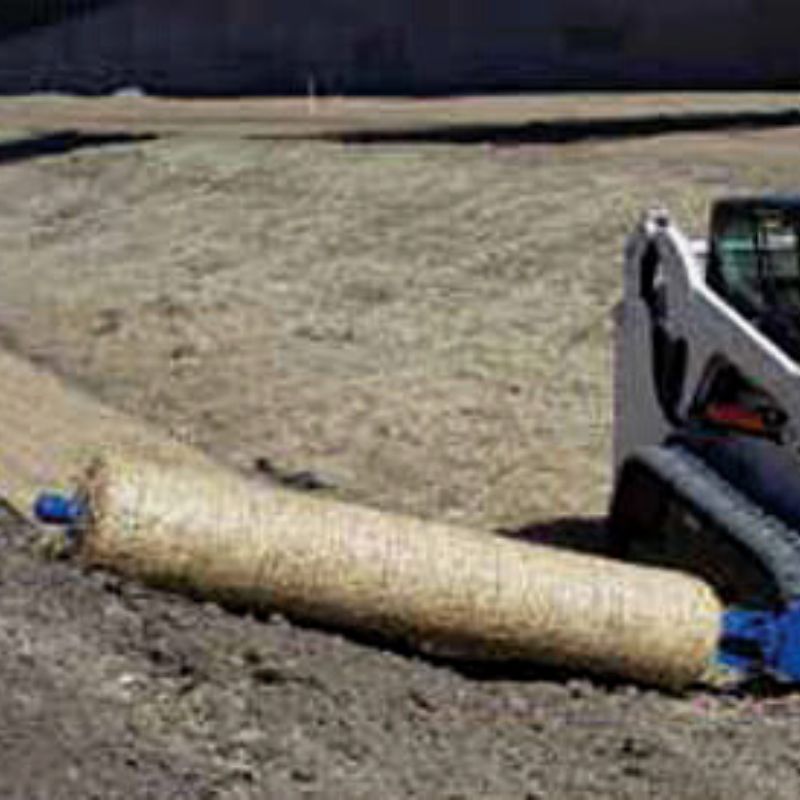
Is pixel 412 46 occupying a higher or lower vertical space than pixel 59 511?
lower

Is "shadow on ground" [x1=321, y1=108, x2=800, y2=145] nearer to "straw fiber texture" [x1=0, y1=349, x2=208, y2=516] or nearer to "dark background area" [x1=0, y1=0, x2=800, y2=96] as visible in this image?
"dark background area" [x1=0, y1=0, x2=800, y2=96]

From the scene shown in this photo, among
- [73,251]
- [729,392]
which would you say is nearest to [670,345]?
[729,392]

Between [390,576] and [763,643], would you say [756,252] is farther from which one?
[390,576]

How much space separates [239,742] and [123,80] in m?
42.9

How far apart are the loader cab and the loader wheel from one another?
2.30 ft

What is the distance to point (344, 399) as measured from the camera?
18844 millimetres

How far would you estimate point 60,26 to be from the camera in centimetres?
5184

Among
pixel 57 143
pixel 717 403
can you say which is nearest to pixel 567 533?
pixel 717 403

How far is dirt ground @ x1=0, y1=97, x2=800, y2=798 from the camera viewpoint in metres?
8.44

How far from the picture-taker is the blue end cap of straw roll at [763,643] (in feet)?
32.6

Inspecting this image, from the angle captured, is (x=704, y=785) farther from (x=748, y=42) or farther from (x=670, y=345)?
(x=748, y=42)

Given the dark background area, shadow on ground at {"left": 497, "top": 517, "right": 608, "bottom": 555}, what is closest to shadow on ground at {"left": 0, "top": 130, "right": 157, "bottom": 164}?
the dark background area

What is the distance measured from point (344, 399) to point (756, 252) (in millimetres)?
7315

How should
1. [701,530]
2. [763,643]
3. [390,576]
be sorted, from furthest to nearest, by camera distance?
[701,530] → [763,643] → [390,576]
